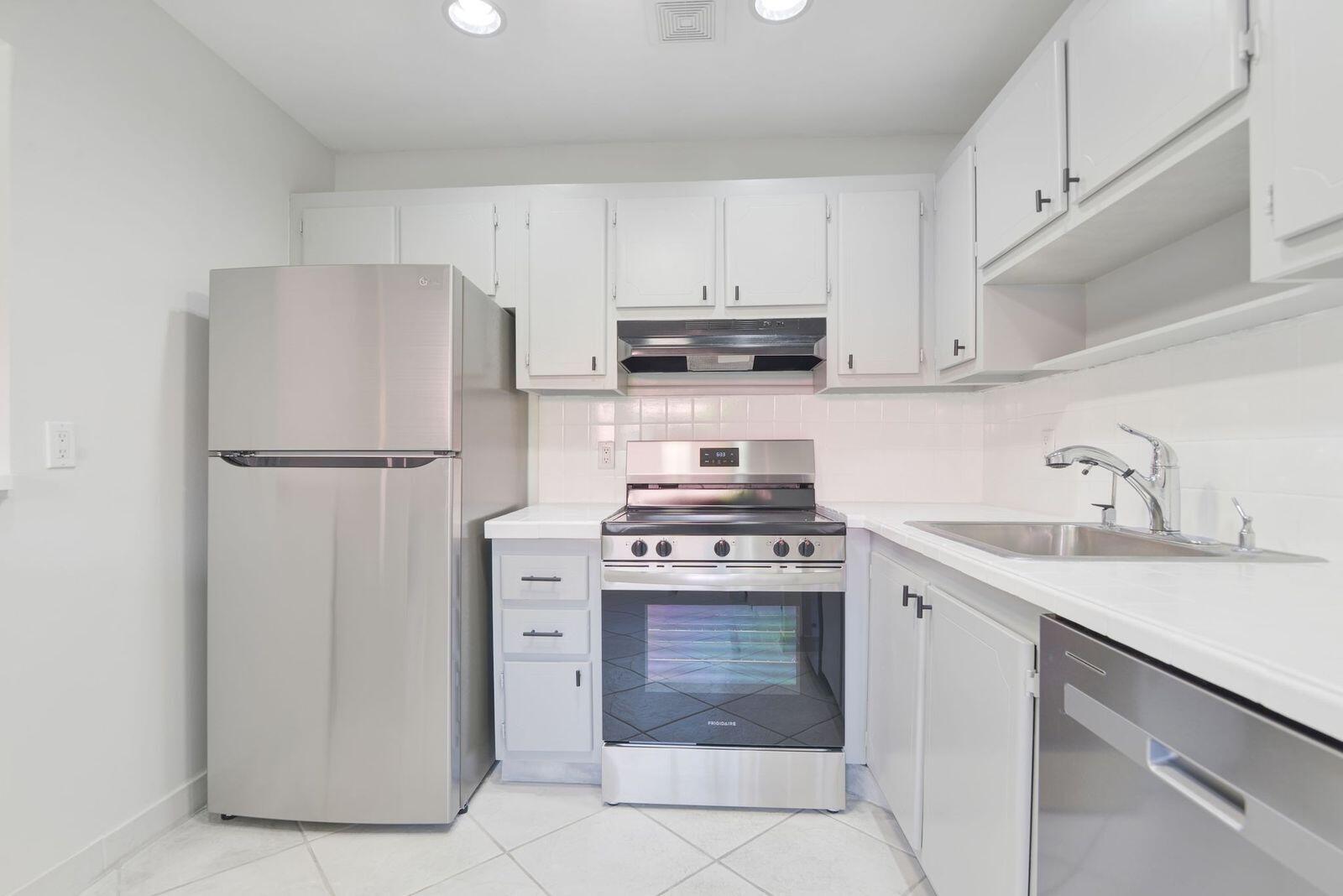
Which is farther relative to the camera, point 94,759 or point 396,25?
point 396,25

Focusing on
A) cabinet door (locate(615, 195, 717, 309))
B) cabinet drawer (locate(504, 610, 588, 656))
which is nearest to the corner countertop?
cabinet drawer (locate(504, 610, 588, 656))

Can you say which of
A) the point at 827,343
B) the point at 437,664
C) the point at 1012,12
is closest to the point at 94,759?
the point at 437,664

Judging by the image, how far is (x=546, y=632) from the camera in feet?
6.86

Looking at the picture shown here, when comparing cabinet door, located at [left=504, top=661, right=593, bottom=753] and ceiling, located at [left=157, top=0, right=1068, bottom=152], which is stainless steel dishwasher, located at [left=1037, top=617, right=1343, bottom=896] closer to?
cabinet door, located at [left=504, top=661, right=593, bottom=753]

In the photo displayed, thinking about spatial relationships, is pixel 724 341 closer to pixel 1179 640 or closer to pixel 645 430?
pixel 645 430

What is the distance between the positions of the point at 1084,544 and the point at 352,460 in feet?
7.15

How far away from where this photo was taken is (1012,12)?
1.91m

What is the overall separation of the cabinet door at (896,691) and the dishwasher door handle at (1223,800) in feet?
2.28

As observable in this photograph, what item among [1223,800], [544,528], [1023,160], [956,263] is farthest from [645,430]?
[1223,800]

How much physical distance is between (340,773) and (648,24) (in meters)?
2.52

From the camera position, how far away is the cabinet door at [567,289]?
241 centimetres

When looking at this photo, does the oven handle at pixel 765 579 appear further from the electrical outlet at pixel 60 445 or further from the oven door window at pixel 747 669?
the electrical outlet at pixel 60 445

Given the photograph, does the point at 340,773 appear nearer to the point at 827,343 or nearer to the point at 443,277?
the point at 443,277

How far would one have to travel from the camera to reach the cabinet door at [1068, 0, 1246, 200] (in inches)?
41.5
